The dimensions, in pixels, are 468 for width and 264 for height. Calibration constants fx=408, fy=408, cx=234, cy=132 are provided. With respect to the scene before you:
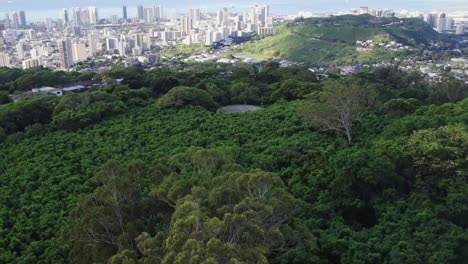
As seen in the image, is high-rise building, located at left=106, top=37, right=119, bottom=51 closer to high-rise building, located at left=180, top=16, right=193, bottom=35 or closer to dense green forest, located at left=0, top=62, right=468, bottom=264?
high-rise building, located at left=180, top=16, right=193, bottom=35

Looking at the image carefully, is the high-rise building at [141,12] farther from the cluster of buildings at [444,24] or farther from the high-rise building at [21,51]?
the cluster of buildings at [444,24]

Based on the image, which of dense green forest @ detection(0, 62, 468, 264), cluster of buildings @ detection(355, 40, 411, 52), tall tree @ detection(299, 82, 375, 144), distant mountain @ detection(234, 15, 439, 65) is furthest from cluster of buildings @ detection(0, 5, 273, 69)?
tall tree @ detection(299, 82, 375, 144)

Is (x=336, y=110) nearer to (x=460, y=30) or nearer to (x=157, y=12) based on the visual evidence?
(x=460, y=30)

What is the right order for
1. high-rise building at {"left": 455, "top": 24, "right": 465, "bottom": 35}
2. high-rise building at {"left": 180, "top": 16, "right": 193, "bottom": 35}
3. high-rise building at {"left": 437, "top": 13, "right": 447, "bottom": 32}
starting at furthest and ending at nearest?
high-rise building at {"left": 180, "top": 16, "right": 193, "bottom": 35}, high-rise building at {"left": 437, "top": 13, "right": 447, "bottom": 32}, high-rise building at {"left": 455, "top": 24, "right": 465, "bottom": 35}

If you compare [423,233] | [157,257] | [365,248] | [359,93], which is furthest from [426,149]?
[157,257]

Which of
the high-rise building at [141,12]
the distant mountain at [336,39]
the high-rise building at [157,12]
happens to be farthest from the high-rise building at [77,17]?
the distant mountain at [336,39]

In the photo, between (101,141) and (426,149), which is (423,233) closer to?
(426,149)

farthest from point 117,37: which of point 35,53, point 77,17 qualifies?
point 77,17
